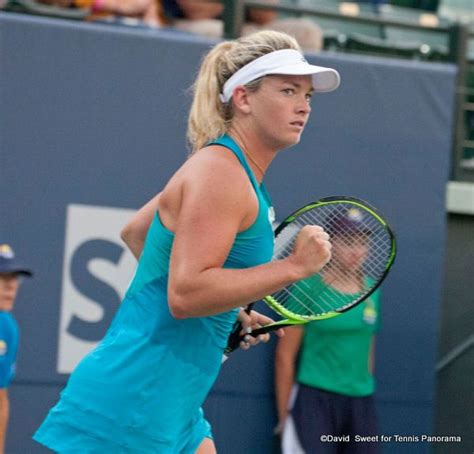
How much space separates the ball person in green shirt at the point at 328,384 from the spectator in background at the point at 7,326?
1.25m

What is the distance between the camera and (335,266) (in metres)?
3.73

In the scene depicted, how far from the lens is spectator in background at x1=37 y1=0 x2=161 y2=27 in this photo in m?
5.46

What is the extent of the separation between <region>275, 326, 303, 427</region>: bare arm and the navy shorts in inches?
3.4

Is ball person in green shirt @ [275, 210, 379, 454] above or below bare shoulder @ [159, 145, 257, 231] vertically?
below

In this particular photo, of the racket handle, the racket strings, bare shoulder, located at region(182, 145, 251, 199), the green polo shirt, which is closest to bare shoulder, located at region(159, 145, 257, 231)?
bare shoulder, located at region(182, 145, 251, 199)

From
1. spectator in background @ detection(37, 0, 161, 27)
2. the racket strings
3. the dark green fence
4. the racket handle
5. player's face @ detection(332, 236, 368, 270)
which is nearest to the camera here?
the racket handle

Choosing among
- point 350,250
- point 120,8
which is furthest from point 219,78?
point 120,8

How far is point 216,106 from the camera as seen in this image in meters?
2.97

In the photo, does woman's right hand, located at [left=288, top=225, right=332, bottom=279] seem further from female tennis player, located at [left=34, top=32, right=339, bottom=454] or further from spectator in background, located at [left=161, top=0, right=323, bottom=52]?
spectator in background, located at [left=161, top=0, right=323, bottom=52]

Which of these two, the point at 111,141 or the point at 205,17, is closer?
the point at 111,141

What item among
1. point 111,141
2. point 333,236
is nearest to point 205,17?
point 111,141

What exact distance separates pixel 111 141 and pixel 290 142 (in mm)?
2365

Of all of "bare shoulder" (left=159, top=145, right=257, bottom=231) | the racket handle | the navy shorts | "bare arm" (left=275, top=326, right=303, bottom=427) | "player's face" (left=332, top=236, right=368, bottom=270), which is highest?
"bare shoulder" (left=159, top=145, right=257, bottom=231)

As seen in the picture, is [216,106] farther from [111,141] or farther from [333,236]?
[111,141]
